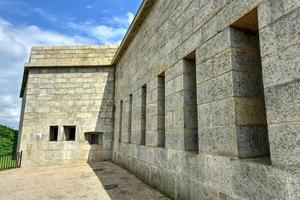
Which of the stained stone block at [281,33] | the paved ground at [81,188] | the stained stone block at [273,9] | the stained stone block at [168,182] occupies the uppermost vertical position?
the stained stone block at [273,9]

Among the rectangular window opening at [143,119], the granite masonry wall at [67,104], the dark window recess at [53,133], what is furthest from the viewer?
the dark window recess at [53,133]

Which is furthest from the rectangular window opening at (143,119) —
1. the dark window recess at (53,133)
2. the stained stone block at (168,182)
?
the dark window recess at (53,133)

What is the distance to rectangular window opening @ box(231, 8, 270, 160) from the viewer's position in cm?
223

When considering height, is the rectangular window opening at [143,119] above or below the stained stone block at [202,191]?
above

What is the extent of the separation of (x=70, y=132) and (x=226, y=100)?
26.1 ft

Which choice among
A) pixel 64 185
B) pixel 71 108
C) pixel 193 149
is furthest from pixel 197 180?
pixel 71 108

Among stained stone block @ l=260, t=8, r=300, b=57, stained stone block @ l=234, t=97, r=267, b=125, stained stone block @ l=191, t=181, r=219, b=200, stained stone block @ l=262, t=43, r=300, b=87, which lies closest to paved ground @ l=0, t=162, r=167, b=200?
stained stone block @ l=191, t=181, r=219, b=200

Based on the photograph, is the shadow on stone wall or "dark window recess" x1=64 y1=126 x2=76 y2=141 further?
"dark window recess" x1=64 y1=126 x2=76 y2=141

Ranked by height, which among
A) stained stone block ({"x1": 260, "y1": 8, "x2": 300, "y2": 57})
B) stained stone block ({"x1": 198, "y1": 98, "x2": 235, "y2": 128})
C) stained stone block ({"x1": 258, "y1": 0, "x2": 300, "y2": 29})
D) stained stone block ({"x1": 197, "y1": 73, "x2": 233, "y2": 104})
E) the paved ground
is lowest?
the paved ground

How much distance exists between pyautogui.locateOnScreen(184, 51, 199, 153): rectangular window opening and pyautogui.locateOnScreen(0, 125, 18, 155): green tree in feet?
41.9

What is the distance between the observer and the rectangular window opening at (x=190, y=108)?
3.26m

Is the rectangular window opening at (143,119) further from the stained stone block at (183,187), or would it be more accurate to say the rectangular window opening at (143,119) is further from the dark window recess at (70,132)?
the dark window recess at (70,132)

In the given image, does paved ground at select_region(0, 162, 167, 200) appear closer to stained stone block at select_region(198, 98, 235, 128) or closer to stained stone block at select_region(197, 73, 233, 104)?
stained stone block at select_region(198, 98, 235, 128)

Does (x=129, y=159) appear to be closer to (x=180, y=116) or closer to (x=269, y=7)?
(x=180, y=116)
